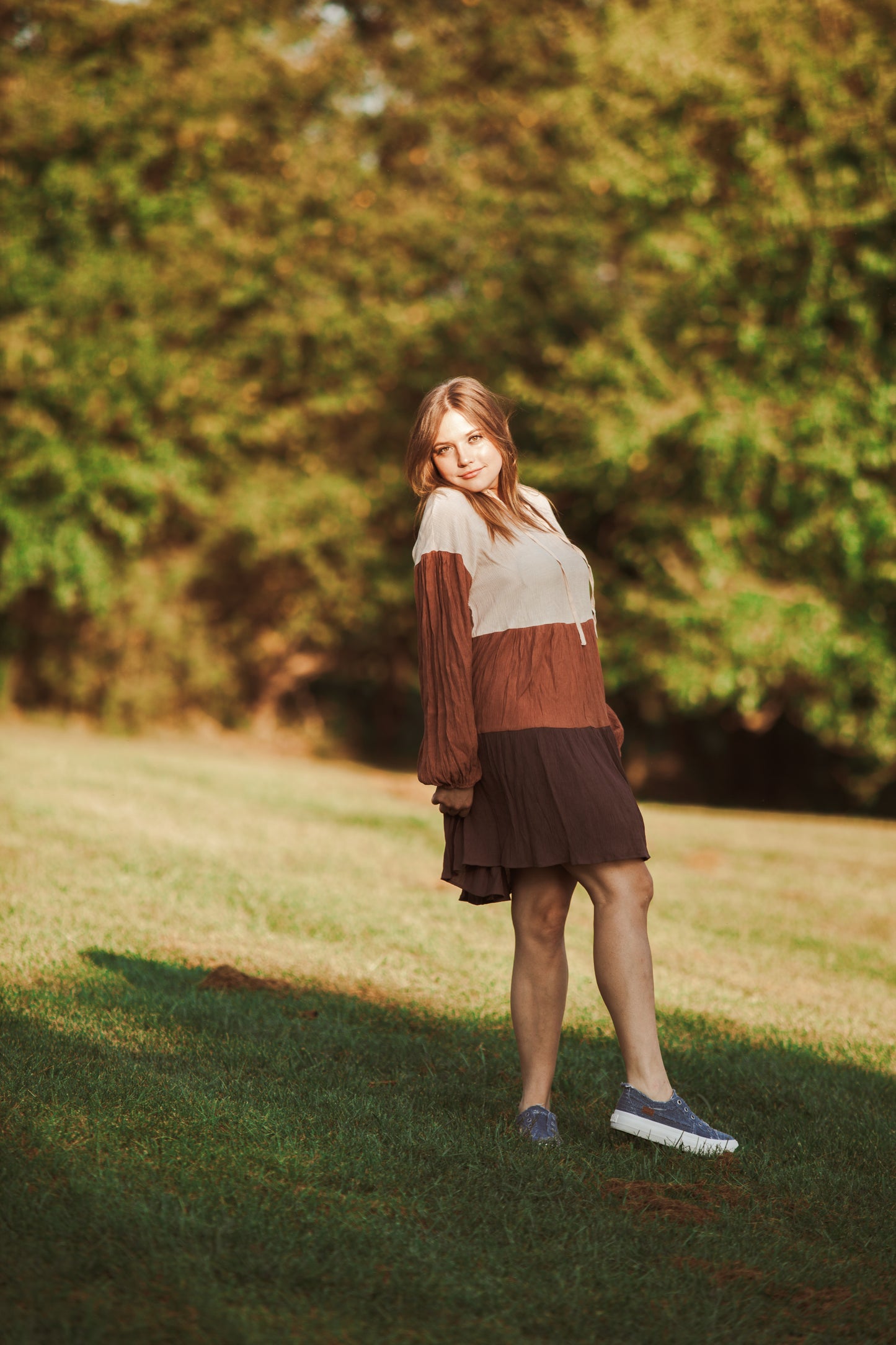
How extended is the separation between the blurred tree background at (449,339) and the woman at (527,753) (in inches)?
410

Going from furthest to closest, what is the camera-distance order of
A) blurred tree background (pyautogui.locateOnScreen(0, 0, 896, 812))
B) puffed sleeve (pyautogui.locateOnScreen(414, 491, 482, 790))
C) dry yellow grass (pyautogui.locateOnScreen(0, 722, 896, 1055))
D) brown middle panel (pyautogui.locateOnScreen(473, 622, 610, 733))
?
blurred tree background (pyautogui.locateOnScreen(0, 0, 896, 812)), dry yellow grass (pyautogui.locateOnScreen(0, 722, 896, 1055)), brown middle panel (pyautogui.locateOnScreen(473, 622, 610, 733)), puffed sleeve (pyautogui.locateOnScreen(414, 491, 482, 790))

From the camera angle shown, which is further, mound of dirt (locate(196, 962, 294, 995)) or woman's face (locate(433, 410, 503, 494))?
mound of dirt (locate(196, 962, 294, 995))

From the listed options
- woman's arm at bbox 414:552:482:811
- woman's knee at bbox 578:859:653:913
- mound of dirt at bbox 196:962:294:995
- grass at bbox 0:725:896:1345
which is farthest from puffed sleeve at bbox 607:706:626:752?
mound of dirt at bbox 196:962:294:995

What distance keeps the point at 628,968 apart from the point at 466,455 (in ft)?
4.69

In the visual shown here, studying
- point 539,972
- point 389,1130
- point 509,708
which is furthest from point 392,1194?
point 509,708

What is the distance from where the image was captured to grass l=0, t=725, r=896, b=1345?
2545 millimetres

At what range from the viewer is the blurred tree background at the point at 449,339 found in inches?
543

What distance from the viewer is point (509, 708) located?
3.46 metres

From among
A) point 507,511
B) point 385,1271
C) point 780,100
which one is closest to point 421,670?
point 507,511

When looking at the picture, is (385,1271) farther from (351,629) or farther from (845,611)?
(351,629)

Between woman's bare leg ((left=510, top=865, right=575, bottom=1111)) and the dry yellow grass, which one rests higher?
woman's bare leg ((left=510, top=865, right=575, bottom=1111))

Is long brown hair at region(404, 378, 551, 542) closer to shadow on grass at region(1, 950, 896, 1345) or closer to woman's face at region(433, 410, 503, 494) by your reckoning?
woman's face at region(433, 410, 503, 494)

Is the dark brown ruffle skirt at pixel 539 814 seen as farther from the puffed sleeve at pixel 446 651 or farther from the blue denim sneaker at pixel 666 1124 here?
the blue denim sneaker at pixel 666 1124

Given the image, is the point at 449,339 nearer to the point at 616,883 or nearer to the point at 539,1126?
the point at 616,883
